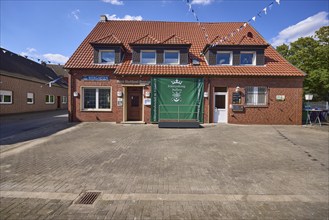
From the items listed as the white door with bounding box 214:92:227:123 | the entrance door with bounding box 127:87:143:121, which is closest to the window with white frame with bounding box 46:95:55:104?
the entrance door with bounding box 127:87:143:121

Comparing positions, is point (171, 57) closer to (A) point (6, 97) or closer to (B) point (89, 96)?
(B) point (89, 96)

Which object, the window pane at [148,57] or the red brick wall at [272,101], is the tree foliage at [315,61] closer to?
the red brick wall at [272,101]

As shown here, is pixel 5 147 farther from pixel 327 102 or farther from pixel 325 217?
pixel 327 102

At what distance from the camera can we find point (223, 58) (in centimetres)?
1512

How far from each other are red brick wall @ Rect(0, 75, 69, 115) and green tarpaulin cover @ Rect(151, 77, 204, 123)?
16.4 metres

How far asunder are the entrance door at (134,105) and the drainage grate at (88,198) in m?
11.1

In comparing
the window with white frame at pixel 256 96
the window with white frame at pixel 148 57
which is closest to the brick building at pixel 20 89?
the window with white frame at pixel 148 57

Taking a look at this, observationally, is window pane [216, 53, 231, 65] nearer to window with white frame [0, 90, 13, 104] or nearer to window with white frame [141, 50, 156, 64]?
window with white frame [141, 50, 156, 64]

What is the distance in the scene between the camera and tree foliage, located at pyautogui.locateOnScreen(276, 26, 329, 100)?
22094 millimetres

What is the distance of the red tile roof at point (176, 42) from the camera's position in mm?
14195

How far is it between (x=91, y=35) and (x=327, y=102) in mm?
29634

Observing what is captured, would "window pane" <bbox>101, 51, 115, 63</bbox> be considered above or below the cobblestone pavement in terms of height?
above

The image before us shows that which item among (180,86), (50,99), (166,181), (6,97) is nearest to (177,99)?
(180,86)

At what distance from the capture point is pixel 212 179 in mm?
4773
